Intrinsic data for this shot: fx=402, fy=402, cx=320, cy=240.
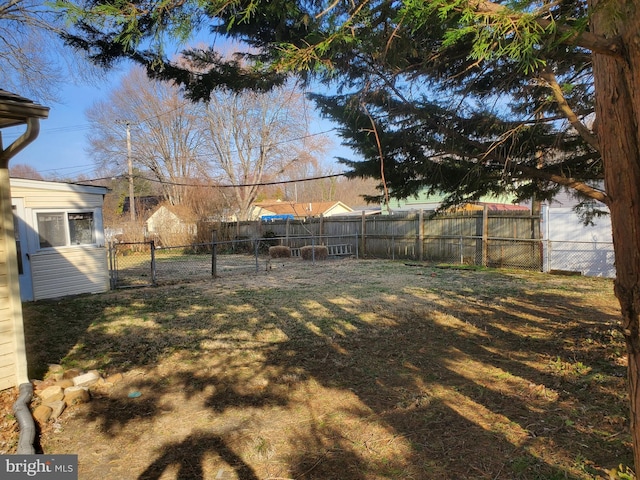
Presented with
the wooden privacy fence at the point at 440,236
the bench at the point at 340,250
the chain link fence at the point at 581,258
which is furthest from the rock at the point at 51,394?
the bench at the point at 340,250

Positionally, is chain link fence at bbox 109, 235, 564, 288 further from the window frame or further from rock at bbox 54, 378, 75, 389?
rock at bbox 54, 378, 75, 389

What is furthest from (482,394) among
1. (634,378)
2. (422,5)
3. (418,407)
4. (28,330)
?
(28,330)

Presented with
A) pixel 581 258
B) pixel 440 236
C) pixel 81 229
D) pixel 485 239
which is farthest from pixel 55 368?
pixel 440 236

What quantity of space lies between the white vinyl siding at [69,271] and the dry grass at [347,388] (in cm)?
122

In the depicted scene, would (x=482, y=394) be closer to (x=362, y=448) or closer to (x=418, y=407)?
(x=418, y=407)

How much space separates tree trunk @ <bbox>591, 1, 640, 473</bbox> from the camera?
2.00 meters

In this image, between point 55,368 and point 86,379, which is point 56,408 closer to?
point 86,379

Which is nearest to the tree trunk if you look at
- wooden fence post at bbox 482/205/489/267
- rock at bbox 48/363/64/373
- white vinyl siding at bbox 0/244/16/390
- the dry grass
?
the dry grass

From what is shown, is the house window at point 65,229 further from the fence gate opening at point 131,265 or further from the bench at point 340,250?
the bench at point 340,250

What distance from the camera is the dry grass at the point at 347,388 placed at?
2812mm

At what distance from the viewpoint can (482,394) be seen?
378 cm

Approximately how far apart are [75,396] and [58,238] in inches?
264

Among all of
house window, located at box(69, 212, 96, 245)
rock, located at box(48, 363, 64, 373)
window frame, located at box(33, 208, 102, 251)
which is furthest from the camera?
house window, located at box(69, 212, 96, 245)

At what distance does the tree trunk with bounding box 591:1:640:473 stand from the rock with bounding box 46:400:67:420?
13.9ft
